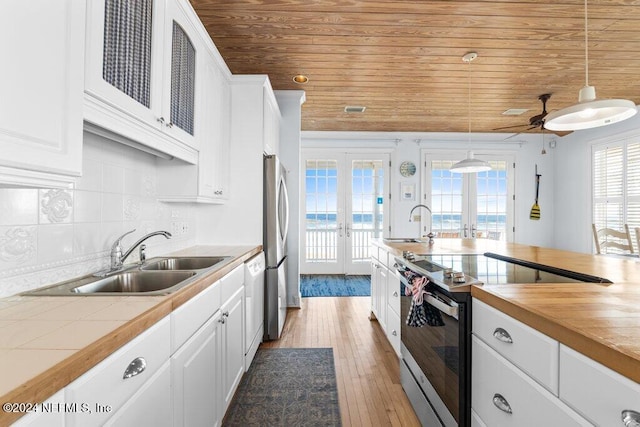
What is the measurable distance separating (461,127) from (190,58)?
451 cm

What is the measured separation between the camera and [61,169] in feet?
2.89

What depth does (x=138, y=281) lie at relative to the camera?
1511 mm

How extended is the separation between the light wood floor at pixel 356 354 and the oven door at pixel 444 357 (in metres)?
0.29

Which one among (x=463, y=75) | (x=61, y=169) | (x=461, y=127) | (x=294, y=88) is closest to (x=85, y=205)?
(x=61, y=169)

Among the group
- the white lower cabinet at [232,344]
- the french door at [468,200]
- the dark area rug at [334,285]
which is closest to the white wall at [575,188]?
the french door at [468,200]

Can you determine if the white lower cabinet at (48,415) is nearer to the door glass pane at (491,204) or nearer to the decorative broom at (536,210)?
the door glass pane at (491,204)

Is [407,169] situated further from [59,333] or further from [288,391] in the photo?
[59,333]

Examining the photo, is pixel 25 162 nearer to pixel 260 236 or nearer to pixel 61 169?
pixel 61 169

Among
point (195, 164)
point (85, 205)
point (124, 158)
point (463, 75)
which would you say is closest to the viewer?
point (85, 205)

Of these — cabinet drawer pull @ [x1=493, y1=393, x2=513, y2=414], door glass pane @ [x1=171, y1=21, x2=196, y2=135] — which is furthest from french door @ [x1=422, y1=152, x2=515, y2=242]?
cabinet drawer pull @ [x1=493, y1=393, x2=513, y2=414]

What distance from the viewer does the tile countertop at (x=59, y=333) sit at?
1.78 ft

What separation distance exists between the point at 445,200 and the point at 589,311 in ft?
16.2

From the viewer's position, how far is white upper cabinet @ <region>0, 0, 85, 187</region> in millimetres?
728

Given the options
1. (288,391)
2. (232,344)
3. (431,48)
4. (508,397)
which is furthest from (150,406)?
(431,48)
